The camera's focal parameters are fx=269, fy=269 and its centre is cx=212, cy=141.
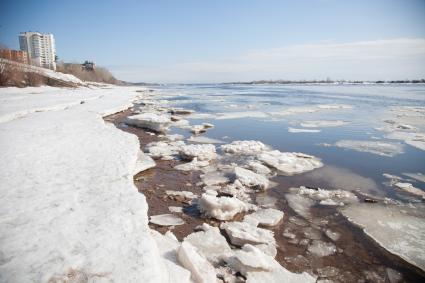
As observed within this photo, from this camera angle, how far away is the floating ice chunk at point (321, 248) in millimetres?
3203

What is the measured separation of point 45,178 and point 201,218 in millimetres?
2307

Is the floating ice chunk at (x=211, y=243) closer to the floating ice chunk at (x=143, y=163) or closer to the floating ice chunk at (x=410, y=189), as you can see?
the floating ice chunk at (x=143, y=163)

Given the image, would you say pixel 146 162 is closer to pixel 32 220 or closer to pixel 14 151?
pixel 14 151

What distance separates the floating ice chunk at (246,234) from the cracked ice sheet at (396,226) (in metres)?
1.45

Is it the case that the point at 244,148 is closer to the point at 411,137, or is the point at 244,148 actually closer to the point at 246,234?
the point at 246,234

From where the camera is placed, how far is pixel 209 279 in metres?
2.30

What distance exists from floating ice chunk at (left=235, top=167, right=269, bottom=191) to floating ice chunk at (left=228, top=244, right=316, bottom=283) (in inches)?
90.1

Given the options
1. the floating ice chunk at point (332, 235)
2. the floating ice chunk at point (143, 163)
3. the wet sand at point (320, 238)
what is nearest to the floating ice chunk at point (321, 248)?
the wet sand at point (320, 238)

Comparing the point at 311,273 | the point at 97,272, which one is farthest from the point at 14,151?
the point at 311,273

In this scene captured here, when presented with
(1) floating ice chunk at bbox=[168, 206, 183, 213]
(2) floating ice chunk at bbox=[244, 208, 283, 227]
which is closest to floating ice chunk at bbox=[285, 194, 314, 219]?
(2) floating ice chunk at bbox=[244, 208, 283, 227]

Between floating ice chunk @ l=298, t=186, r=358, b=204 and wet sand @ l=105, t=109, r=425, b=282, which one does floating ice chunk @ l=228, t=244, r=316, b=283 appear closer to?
wet sand @ l=105, t=109, r=425, b=282

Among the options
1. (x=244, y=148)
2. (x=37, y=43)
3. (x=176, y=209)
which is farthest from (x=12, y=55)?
(x=37, y=43)

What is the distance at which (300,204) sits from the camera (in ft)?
14.6

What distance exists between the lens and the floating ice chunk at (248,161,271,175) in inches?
230
